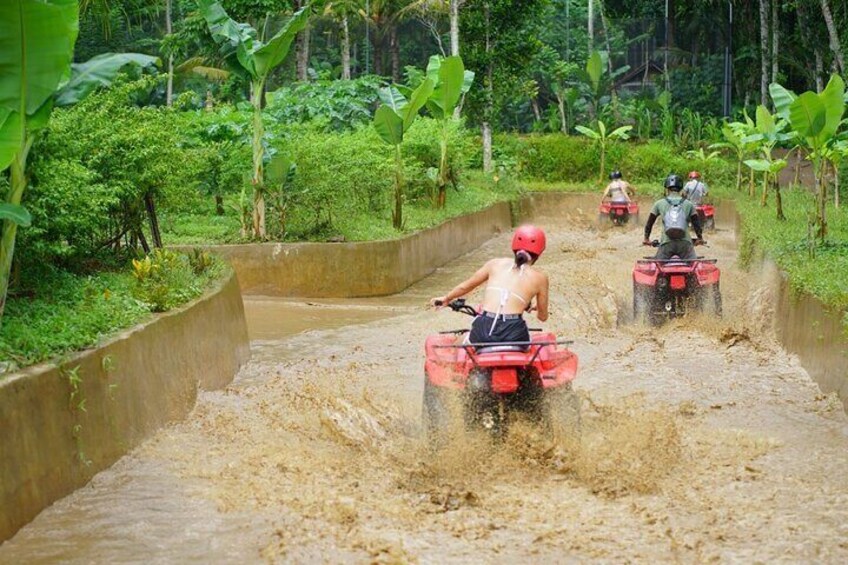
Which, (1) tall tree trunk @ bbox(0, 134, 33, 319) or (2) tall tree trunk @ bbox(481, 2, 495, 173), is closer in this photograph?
(1) tall tree trunk @ bbox(0, 134, 33, 319)

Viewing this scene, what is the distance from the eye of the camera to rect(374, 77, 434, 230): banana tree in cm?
1881

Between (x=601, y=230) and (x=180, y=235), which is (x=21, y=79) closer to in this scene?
(x=180, y=235)

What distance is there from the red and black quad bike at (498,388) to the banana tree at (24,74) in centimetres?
283

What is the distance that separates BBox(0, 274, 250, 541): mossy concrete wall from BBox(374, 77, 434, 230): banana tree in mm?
8671

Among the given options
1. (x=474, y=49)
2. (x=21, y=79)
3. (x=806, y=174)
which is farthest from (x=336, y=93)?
(x=21, y=79)

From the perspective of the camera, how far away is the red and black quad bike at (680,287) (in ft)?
44.4

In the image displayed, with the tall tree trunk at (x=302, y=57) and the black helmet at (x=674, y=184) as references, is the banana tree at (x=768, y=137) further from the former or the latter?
the tall tree trunk at (x=302, y=57)

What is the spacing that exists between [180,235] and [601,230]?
12.8 m

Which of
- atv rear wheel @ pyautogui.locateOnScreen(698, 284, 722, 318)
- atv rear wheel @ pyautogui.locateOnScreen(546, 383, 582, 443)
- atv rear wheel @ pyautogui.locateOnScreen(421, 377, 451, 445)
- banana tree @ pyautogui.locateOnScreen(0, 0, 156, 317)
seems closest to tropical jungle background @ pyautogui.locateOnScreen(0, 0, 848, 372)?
banana tree @ pyautogui.locateOnScreen(0, 0, 156, 317)

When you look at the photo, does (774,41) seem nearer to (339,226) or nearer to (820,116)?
(339,226)

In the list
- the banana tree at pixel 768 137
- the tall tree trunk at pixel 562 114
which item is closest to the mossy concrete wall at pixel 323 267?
the banana tree at pixel 768 137

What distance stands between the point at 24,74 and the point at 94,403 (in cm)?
215

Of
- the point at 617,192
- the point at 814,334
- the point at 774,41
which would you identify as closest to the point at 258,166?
the point at 814,334

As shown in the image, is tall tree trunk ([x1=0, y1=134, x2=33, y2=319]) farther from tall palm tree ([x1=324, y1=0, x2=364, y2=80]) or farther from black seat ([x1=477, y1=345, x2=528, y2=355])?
tall palm tree ([x1=324, y1=0, x2=364, y2=80])
